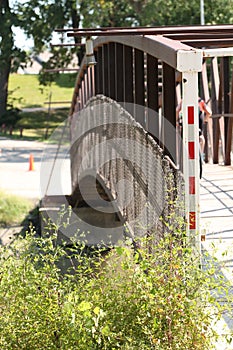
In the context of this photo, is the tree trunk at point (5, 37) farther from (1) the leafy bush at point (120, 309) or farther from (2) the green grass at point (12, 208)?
(1) the leafy bush at point (120, 309)

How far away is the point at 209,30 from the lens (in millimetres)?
11625

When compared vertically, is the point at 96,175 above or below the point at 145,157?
below

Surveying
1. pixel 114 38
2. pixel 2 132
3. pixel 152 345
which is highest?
pixel 114 38

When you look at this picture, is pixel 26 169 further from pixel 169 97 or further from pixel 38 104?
pixel 169 97

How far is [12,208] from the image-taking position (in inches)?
1160

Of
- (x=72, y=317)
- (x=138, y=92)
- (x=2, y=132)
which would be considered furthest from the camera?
(x=2, y=132)

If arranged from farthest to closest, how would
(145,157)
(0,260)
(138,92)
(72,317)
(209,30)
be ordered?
(138,92) < (209,30) < (145,157) < (0,260) < (72,317)

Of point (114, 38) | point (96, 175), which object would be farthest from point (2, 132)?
point (114, 38)

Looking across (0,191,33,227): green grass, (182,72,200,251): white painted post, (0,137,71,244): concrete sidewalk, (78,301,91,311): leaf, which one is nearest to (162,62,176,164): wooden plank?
(182,72,200,251): white painted post

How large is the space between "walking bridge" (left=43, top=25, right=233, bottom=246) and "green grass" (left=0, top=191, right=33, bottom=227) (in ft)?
17.4

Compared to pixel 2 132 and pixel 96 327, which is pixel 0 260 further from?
pixel 2 132

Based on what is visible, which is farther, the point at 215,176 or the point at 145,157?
the point at 215,176

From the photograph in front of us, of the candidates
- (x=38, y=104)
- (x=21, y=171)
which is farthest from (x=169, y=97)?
(x=38, y=104)

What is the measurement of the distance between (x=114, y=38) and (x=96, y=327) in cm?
933
